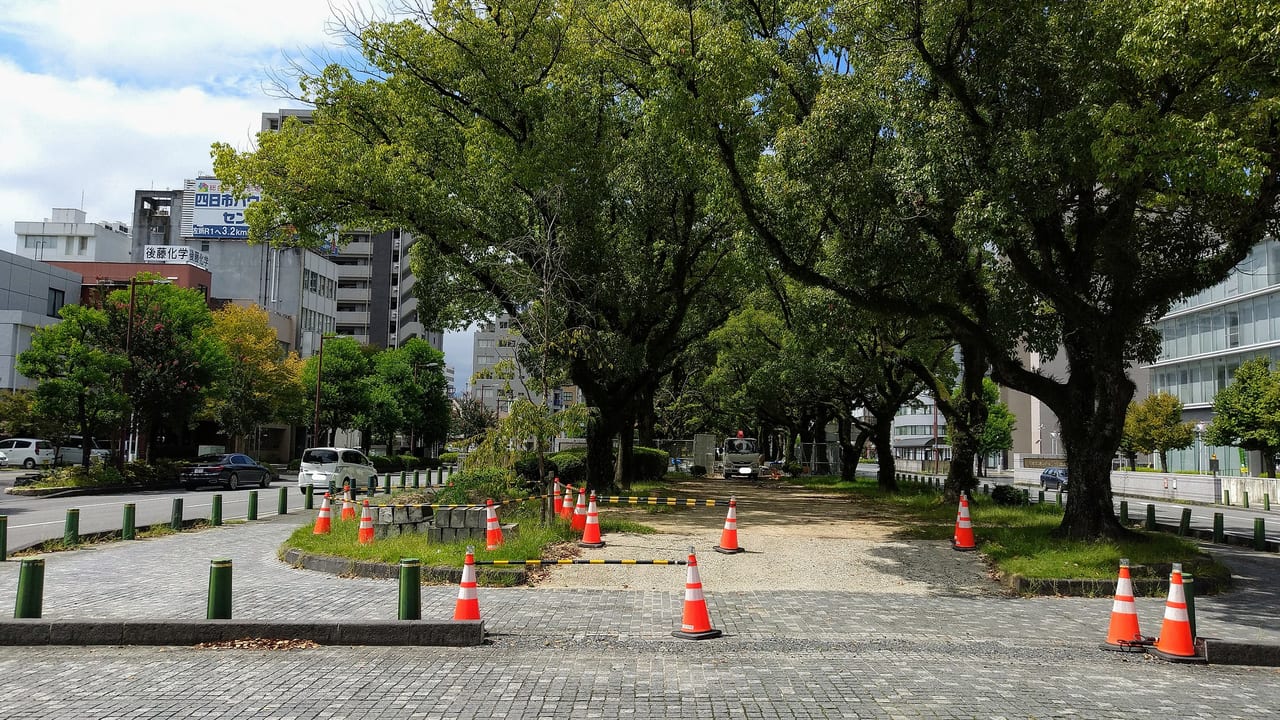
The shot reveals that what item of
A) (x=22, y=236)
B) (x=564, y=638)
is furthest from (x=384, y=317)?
(x=564, y=638)

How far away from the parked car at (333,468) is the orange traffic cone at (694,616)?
77.0ft

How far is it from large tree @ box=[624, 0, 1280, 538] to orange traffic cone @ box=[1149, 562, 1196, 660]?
5050 mm

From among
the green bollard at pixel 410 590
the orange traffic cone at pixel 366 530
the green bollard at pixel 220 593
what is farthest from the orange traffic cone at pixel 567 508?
the green bollard at pixel 220 593

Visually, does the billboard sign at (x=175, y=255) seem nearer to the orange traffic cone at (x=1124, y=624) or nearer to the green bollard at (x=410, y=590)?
the green bollard at (x=410, y=590)

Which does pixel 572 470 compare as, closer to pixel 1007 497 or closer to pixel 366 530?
pixel 1007 497

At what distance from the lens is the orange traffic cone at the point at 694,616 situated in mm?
8148

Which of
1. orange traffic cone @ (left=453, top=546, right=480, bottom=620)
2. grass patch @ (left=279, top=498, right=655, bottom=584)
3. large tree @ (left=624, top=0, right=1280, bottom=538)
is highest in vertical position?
large tree @ (left=624, top=0, right=1280, bottom=538)

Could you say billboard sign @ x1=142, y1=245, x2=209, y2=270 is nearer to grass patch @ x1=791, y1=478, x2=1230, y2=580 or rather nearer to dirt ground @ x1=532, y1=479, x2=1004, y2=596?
dirt ground @ x1=532, y1=479, x2=1004, y2=596

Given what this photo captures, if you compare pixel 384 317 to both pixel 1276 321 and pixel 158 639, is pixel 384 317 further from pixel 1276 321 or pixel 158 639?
pixel 158 639

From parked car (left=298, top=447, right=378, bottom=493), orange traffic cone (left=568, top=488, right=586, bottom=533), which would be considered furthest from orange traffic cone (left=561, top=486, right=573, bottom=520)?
parked car (left=298, top=447, right=378, bottom=493)

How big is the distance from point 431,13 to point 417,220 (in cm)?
512

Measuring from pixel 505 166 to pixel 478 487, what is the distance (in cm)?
822

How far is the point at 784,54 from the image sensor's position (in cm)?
1841

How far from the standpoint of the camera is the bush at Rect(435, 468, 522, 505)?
15.2m
